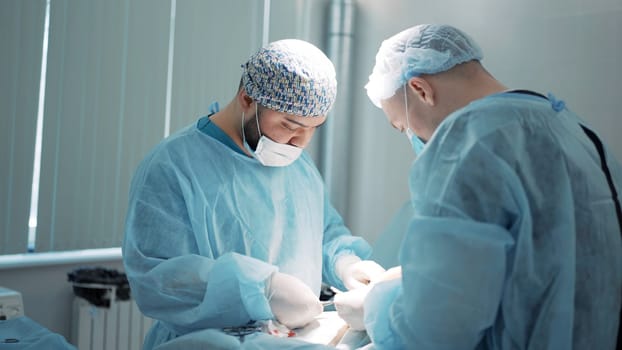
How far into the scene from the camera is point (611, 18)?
230 cm

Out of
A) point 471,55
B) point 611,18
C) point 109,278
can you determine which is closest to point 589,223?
point 471,55

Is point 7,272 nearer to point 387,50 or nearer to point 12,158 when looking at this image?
point 12,158

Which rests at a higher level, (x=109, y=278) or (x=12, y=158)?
(x=12, y=158)

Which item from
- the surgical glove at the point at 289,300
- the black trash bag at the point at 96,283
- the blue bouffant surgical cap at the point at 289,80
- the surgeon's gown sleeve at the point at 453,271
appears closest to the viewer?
the surgeon's gown sleeve at the point at 453,271

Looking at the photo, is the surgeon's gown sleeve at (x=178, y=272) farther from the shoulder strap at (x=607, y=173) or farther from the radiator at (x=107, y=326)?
the radiator at (x=107, y=326)

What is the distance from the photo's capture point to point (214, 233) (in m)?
1.72

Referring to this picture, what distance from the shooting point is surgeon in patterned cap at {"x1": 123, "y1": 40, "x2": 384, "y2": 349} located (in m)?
1.55

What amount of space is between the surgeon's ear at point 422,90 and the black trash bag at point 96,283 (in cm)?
173

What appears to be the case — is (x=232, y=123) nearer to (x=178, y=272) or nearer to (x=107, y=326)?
(x=178, y=272)

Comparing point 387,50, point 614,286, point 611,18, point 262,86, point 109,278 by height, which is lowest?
point 109,278

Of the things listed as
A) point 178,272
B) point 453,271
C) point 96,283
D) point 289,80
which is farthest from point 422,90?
point 96,283

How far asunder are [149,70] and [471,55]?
1.79 metres

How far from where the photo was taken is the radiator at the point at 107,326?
8.68 ft

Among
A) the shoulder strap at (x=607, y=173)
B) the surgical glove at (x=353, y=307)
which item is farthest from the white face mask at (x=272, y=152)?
the shoulder strap at (x=607, y=173)
